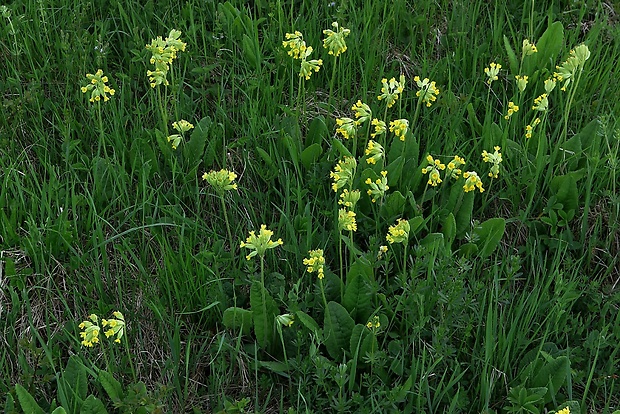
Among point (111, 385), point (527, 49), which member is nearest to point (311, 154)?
point (527, 49)

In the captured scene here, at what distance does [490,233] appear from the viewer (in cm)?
298

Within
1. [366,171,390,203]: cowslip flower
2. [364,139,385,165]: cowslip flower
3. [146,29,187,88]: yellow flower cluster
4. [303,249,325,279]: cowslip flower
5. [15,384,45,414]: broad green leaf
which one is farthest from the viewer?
[146,29,187,88]: yellow flower cluster

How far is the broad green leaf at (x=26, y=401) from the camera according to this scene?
7.91 feet

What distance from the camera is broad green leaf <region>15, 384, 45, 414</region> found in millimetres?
2410

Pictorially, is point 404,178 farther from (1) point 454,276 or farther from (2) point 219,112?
(2) point 219,112

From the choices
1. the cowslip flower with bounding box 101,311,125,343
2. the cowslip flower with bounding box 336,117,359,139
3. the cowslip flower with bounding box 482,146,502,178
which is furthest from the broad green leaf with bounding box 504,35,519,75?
the cowslip flower with bounding box 101,311,125,343

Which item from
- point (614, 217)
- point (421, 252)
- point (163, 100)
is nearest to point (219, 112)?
point (163, 100)

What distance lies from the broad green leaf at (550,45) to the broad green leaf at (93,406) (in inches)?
101

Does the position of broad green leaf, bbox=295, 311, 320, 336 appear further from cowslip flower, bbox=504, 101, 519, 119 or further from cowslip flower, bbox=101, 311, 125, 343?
cowslip flower, bbox=504, 101, 519, 119

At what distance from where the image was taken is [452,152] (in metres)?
3.29

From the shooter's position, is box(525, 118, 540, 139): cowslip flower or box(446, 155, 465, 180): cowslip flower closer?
box(446, 155, 465, 180): cowslip flower

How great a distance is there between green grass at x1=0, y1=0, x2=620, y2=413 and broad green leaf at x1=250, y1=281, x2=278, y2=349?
0.04ft

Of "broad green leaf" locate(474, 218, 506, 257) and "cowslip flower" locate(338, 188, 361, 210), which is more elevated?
"cowslip flower" locate(338, 188, 361, 210)

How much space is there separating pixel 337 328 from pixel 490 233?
2.46 ft
